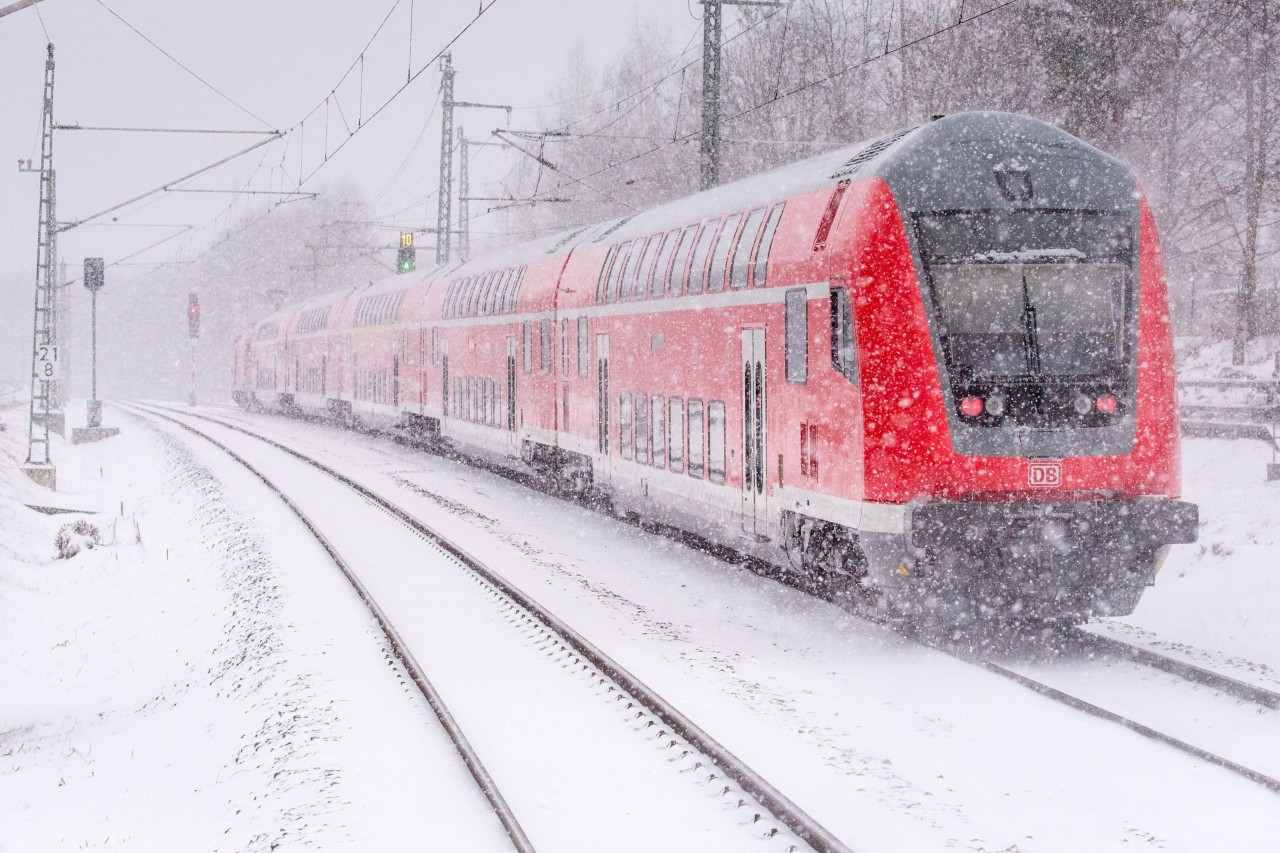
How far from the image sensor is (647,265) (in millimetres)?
14359

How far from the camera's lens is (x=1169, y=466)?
9.22 meters

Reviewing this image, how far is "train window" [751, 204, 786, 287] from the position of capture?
35.9 feet

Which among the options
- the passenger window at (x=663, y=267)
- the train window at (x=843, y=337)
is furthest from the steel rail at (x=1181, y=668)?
the passenger window at (x=663, y=267)

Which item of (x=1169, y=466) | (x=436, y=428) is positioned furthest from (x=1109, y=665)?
(x=436, y=428)

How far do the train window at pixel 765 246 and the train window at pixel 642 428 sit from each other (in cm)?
334

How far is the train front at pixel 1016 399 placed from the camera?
29.1 ft

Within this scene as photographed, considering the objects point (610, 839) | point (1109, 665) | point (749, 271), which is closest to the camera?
point (610, 839)

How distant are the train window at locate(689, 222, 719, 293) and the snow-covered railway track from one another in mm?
4159

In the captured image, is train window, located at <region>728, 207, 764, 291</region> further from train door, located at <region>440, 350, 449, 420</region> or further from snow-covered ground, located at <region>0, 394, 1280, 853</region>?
train door, located at <region>440, 350, 449, 420</region>

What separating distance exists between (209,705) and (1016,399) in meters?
6.16

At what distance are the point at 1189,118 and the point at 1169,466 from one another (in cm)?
1920

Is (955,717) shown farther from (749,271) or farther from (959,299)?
(749,271)

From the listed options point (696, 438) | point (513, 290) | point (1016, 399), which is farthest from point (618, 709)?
point (513, 290)

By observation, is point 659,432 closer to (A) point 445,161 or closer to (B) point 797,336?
(B) point 797,336
